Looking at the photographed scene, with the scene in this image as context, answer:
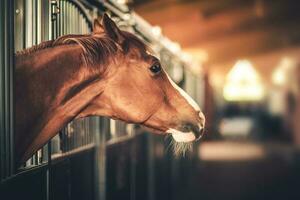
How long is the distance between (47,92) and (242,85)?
18.6 m

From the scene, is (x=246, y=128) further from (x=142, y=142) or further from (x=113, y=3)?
(x=113, y=3)

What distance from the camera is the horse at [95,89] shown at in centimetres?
228

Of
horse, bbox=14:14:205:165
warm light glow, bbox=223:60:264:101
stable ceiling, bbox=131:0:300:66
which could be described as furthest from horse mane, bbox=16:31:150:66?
warm light glow, bbox=223:60:264:101

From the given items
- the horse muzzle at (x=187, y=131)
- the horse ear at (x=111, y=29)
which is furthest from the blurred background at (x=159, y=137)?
the horse muzzle at (x=187, y=131)

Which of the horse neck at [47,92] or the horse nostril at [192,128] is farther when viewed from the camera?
the horse nostril at [192,128]

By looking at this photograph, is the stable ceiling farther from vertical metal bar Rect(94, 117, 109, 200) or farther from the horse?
the horse

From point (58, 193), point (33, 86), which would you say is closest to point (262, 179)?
point (58, 193)

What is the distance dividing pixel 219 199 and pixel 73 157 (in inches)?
179

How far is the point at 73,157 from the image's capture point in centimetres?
309

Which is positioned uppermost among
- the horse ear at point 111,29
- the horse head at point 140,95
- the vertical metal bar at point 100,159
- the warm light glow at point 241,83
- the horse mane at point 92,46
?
the warm light glow at point 241,83

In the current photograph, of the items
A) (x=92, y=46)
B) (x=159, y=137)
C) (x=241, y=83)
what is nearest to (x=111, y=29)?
(x=92, y=46)

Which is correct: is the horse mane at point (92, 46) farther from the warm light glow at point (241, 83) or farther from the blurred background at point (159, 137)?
the warm light glow at point (241, 83)

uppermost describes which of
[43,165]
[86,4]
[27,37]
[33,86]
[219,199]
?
[86,4]

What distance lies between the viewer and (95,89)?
8.23 ft
